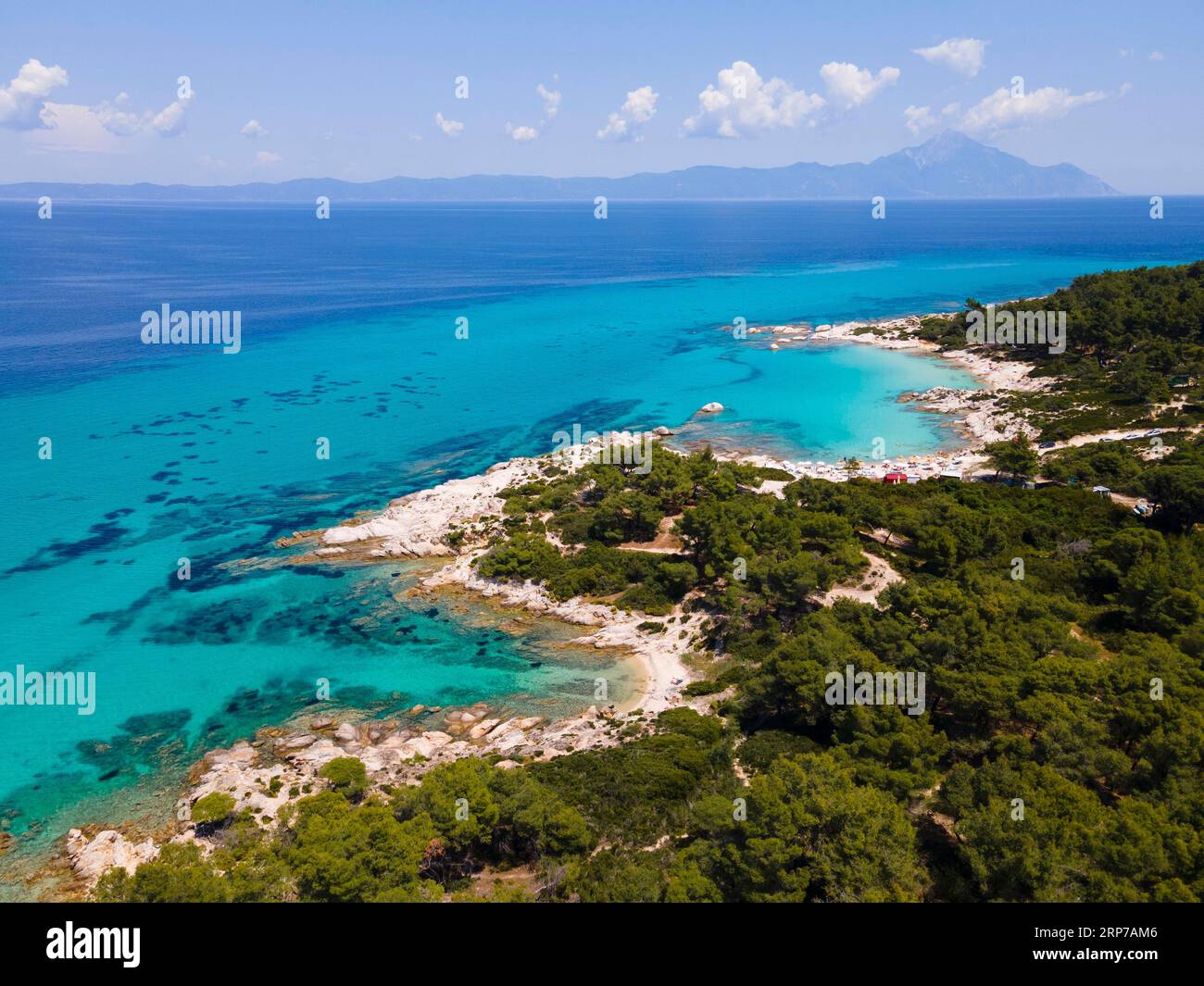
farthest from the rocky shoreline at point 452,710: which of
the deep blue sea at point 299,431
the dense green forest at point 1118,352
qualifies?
the dense green forest at point 1118,352

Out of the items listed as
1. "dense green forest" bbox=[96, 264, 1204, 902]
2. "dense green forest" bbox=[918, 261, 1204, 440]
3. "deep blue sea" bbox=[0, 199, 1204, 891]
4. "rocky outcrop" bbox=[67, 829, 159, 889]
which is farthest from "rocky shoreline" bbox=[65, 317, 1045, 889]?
"dense green forest" bbox=[918, 261, 1204, 440]

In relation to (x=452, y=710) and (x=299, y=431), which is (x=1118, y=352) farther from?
(x=299, y=431)

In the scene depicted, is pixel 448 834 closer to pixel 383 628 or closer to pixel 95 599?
pixel 383 628

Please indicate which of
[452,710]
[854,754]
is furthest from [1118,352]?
[452,710]

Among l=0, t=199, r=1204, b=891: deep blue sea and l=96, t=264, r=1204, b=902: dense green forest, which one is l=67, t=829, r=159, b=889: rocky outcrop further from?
l=96, t=264, r=1204, b=902: dense green forest

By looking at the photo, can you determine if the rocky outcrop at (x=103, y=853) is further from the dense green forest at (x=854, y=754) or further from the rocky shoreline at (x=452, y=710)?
the dense green forest at (x=854, y=754)

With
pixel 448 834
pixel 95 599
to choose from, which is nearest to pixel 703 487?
pixel 448 834
